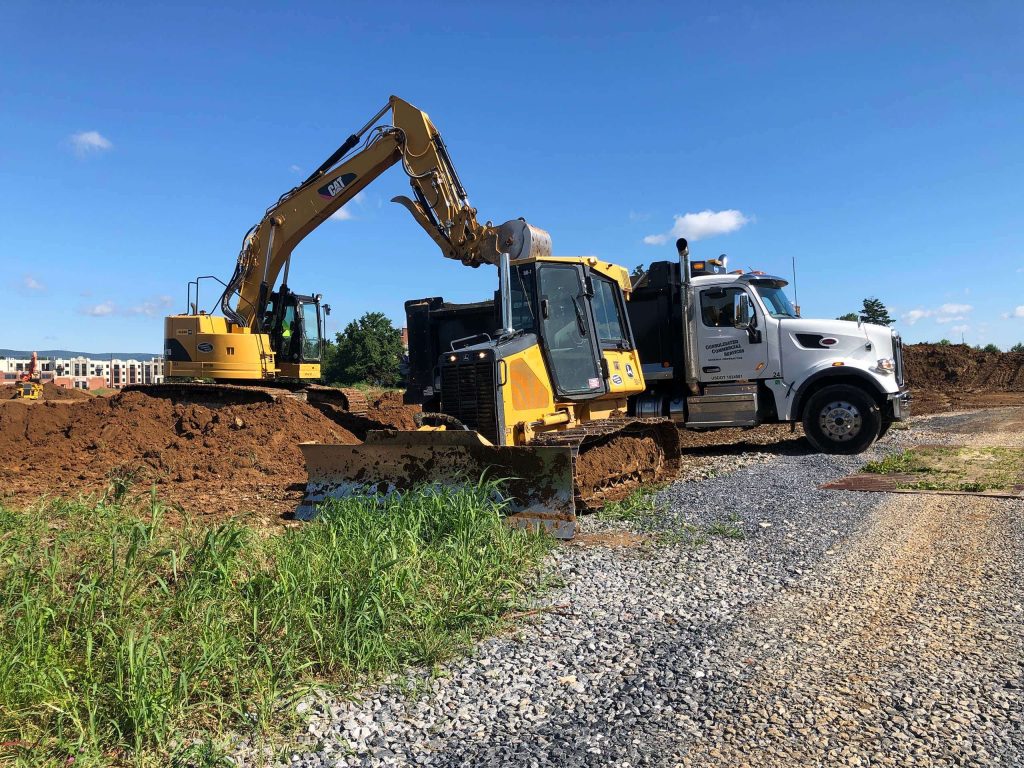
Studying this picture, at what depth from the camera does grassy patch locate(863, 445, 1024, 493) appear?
843 cm

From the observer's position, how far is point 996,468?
382 inches

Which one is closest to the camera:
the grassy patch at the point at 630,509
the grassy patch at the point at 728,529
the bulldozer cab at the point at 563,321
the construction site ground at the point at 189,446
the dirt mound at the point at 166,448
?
the grassy patch at the point at 728,529

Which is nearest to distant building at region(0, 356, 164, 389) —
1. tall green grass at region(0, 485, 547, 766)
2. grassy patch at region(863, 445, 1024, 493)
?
grassy patch at region(863, 445, 1024, 493)

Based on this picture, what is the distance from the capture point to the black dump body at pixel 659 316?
12656mm

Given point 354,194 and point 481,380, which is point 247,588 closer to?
point 481,380

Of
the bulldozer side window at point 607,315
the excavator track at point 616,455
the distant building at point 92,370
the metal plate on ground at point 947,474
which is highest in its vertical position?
the distant building at point 92,370

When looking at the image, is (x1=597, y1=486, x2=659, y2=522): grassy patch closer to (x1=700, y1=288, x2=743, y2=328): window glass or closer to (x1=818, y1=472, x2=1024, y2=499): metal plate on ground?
(x1=818, y1=472, x2=1024, y2=499): metal plate on ground

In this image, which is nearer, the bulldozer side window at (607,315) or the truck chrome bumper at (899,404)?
the bulldozer side window at (607,315)

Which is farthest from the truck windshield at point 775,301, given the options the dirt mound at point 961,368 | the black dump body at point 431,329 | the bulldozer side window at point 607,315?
the dirt mound at point 961,368

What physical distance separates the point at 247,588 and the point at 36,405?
36.0 feet

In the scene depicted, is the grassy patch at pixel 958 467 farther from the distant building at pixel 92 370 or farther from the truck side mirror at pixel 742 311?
the distant building at pixel 92 370

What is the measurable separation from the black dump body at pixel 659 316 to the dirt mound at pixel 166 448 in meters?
5.26

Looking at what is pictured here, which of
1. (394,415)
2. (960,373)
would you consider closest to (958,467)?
(394,415)

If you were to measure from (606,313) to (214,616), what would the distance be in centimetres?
618
